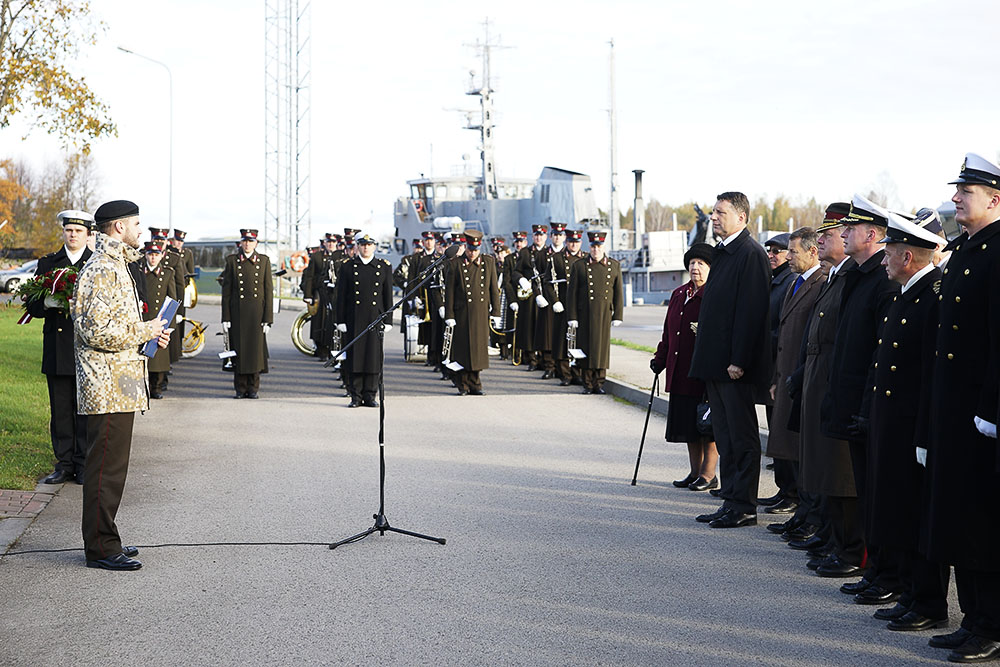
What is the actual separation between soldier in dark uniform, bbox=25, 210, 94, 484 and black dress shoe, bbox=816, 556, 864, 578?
5.73m

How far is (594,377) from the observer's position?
15922 millimetres

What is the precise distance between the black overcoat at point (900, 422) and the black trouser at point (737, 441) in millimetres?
1930

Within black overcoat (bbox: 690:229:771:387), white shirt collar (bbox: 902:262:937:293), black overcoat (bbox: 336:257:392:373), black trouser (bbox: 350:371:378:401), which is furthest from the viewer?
black overcoat (bbox: 336:257:392:373)

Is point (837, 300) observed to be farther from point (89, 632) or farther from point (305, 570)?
point (89, 632)

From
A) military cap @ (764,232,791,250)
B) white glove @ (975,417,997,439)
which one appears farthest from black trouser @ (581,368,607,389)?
white glove @ (975,417,997,439)

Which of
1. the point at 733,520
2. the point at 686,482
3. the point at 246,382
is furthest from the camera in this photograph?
the point at 246,382

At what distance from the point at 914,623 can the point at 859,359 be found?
1452 mm

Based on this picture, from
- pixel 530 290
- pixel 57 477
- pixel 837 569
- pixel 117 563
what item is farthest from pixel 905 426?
pixel 530 290

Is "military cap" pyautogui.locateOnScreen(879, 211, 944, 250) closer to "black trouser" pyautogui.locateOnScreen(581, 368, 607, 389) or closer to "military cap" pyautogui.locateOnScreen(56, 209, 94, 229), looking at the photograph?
"military cap" pyautogui.locateOnScreen(56, 209, 94, 229)

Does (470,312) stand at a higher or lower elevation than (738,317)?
lower

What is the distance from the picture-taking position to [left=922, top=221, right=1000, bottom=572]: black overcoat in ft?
15.7

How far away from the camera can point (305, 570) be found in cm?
616

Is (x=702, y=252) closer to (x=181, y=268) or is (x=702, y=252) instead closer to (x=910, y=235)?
(x=910, y=235)

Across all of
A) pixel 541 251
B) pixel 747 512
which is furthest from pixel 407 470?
pixel 541 251
